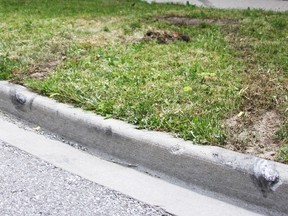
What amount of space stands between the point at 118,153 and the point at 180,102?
70cm

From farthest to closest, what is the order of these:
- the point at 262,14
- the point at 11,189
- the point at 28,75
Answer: the point at 262,14
the point at 28,75
the point at 11,189

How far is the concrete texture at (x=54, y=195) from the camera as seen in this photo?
11.8 feet

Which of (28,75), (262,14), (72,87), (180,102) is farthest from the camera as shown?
(262,14)

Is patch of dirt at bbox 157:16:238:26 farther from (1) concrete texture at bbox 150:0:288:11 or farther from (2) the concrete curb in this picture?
(2) the concrete curb

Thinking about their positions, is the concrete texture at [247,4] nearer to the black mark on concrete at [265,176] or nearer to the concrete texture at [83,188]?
the concrete texture at [83,188]

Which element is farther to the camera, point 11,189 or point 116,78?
point 116,78

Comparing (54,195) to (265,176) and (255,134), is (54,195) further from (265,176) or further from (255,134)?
(255,134)

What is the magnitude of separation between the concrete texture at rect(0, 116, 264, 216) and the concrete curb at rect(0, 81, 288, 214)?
0.26 feet

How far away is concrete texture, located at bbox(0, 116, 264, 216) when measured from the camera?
362 centimetres

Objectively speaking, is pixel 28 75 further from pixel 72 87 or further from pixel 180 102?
pixel 180 102

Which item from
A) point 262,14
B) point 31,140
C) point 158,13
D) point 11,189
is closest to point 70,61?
point 31,140

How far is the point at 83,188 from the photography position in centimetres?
391

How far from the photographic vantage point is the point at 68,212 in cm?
358

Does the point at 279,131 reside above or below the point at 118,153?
above
